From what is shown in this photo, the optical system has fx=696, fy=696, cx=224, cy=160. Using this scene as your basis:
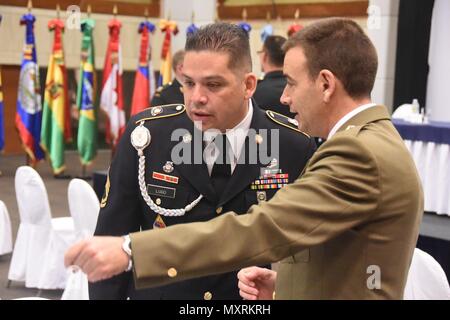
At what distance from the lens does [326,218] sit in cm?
121

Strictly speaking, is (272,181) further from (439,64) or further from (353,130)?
(439,64)

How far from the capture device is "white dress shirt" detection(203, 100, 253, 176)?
194 centimetres

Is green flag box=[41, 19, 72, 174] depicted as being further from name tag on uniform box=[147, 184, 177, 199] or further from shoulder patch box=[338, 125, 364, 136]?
shoulder patch box=[338, 125, 364, 136]

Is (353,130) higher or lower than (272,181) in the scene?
higher

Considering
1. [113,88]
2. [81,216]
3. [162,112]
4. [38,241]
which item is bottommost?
[38,241]

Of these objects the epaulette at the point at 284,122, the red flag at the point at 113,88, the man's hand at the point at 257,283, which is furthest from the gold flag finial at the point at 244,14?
the man's hand at the point at 257,283

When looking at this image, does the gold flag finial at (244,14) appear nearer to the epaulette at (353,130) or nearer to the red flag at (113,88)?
the red flag at (113,88)

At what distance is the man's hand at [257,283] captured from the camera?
1.60m

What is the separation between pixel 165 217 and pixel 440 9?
24.6ft

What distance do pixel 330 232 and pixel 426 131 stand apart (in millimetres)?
4730

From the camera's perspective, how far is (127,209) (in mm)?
1928

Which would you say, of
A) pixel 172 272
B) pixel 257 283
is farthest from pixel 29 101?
pixel 172 272

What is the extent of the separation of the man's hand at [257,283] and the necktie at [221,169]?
0.38m
